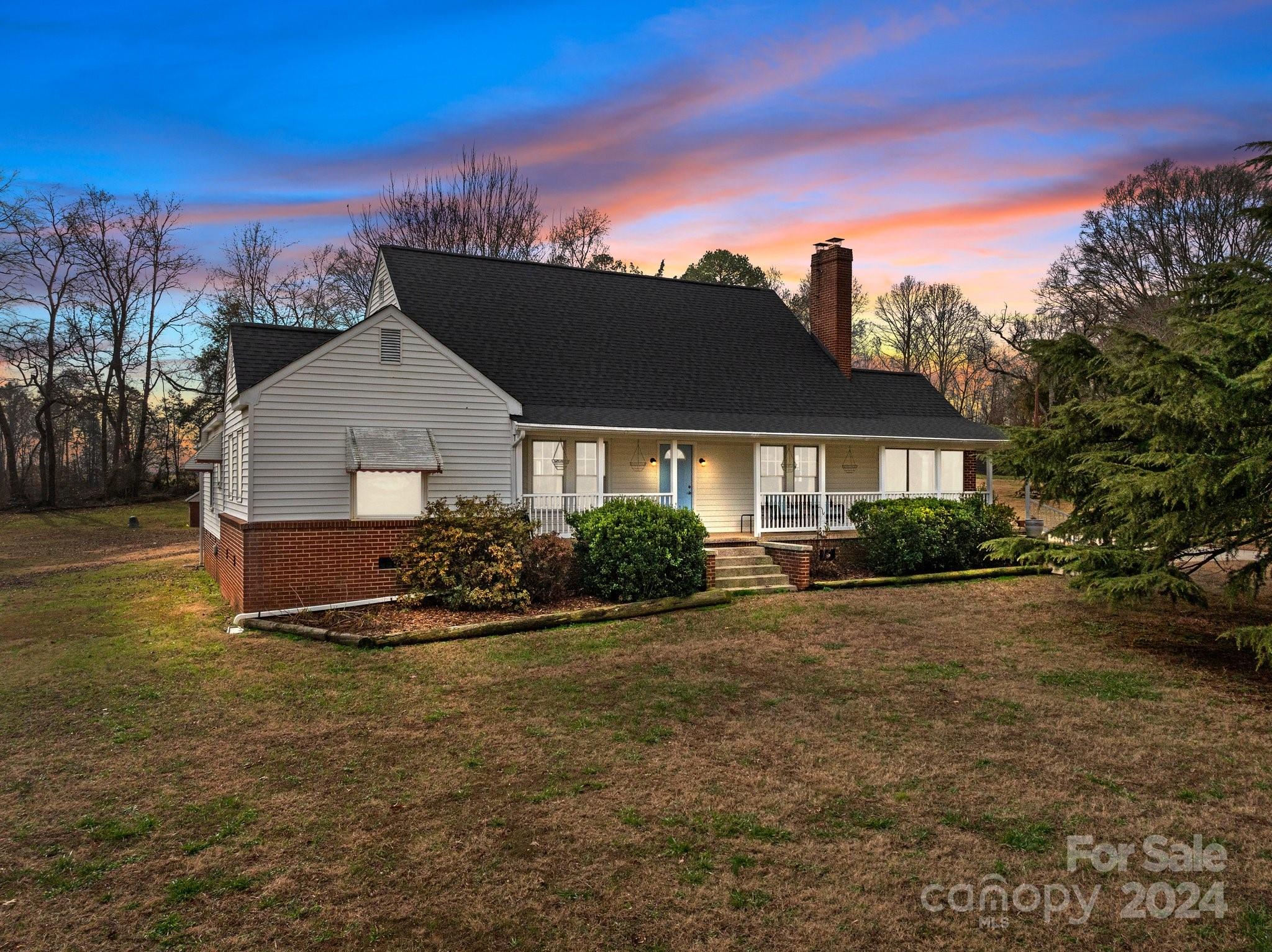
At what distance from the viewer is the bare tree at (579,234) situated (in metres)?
38.5

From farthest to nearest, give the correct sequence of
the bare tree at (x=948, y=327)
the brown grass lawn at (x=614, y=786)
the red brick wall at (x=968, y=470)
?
the bare tree at (x=948, y=327) < the red brick wall at (x=968, y=470) < the brown grass lawn at (x=614, y=786)

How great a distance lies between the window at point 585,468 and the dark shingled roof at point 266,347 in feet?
19.1

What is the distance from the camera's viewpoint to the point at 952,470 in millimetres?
20016

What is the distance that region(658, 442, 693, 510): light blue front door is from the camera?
17.2 m

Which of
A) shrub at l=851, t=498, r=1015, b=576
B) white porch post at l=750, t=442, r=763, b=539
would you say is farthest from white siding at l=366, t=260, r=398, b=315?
shrub at l=851, t=498, r=1015, b=576

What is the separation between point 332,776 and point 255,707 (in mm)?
2374

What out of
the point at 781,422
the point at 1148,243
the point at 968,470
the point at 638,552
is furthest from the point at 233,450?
the point at 1148,243

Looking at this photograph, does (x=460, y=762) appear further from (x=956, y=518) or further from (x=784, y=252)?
(x=784, y=252)

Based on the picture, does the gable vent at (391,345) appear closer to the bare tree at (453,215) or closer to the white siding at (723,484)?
the white siding at (723,484)

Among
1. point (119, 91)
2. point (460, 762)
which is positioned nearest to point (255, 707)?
point (460, 762)

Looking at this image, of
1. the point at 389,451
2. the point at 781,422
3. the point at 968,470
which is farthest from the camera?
the point at 968,470

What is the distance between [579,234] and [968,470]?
25.6 meters

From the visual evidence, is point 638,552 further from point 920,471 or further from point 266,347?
point 920,471

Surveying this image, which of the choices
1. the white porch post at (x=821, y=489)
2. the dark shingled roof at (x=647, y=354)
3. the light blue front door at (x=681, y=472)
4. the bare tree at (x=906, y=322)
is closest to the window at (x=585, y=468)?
the dark shingled roof at (x=647, y=354)
